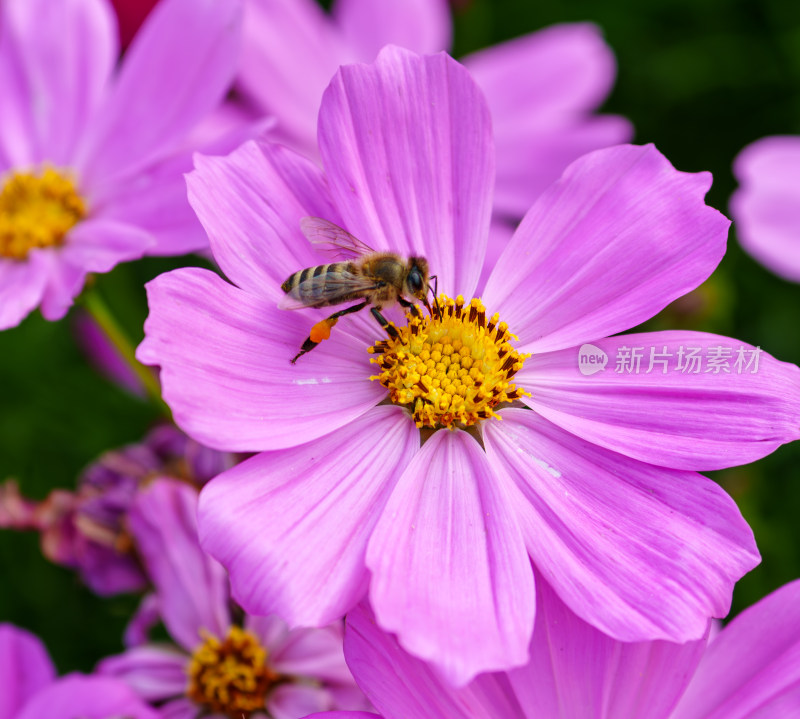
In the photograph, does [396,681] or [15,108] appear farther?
[15,108]

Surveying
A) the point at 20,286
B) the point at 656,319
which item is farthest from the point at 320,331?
the point at 656,319

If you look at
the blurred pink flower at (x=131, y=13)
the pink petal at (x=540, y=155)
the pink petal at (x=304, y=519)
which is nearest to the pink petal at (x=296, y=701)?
the pink petal at (x=304, y=519)

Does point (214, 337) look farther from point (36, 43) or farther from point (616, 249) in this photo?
point (36, 43)

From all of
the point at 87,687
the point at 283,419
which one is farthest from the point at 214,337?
the point at 87,687

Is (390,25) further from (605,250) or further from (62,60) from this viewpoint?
(605,250)

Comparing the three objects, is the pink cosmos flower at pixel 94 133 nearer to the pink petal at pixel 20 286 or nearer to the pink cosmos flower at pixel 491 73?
the pink petal at pixel 20 286

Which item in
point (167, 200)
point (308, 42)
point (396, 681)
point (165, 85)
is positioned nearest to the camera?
point (396, 681)
